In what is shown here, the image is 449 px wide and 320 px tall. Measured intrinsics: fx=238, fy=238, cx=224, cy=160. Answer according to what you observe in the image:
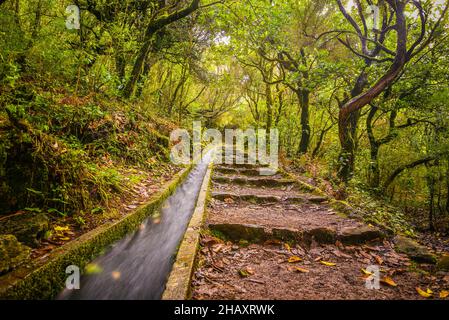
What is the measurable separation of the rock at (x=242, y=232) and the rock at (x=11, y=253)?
6.56 ft

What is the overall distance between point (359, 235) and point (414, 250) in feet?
1.87

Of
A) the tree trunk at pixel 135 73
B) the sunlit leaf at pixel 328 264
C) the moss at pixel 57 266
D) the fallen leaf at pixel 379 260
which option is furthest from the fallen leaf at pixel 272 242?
the tree trunk at pixel 135 73

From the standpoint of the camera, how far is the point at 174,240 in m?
3.29

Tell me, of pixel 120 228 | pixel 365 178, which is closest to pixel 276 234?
pixel 120 228

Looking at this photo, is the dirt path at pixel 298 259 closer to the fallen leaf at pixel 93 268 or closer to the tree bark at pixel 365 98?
the fallen leaf at pixel 93 268

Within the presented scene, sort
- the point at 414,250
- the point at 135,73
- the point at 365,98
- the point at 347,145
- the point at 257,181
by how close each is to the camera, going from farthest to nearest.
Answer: the point at 135,73 → the point at 257,181 → the point at 347,145 → the point at 365,98 → the point at 414,250

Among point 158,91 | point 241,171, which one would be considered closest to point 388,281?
point 241,171

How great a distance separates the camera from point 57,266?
2.13 m

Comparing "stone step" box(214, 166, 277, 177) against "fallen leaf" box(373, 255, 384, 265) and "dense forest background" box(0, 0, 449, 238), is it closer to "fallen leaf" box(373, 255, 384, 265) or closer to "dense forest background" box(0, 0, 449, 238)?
"dense forest background" box(0, 0, 449, 238)

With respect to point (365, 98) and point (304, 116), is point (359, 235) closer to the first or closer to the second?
point (365, 98)

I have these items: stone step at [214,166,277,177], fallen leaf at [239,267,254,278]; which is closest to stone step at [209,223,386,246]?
fallen leaf at [239,267,254,278]

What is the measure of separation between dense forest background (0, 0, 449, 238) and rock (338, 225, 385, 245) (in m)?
0.66

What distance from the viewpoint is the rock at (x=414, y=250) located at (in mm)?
2652
